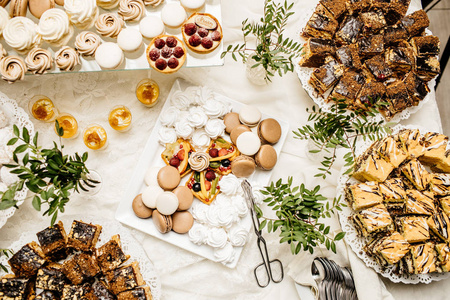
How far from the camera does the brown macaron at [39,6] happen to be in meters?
2.14

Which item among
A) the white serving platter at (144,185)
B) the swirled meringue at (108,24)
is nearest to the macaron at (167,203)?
the white serving platter at (144,185)

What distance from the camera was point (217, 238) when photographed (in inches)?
89.0

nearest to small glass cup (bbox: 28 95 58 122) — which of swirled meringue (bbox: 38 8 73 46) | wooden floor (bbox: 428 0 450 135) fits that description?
swirled meringue (bbox: 38 8 73 46)

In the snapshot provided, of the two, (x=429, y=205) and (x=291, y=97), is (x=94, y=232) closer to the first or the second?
(x=291, y=97)

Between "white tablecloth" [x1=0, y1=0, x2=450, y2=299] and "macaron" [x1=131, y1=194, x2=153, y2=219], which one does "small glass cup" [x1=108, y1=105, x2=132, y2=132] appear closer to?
"white tablecloth" [x1=0, y1=0, x2=450, y2=299]

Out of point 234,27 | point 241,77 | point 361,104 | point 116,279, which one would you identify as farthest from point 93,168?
point 361,104

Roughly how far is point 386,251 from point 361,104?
0.87 m

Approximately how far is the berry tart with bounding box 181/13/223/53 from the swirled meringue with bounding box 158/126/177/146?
53cm

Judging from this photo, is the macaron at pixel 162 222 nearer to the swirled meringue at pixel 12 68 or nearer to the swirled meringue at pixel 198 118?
the swirled meringue at pixel 198 118

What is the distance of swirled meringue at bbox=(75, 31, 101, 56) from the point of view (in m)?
2.11

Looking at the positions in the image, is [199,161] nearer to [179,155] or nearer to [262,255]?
[179,155]

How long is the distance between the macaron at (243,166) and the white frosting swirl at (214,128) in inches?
7.8

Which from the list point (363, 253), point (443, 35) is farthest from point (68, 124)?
point (443, 35)

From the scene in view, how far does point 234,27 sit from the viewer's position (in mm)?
2617
